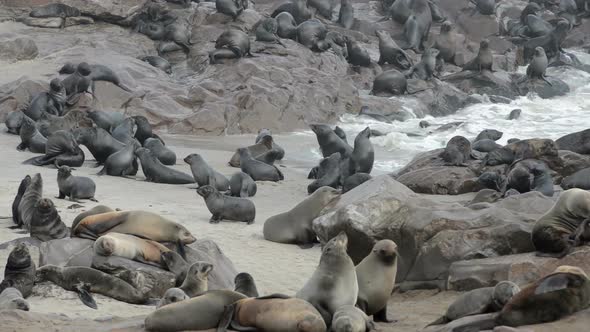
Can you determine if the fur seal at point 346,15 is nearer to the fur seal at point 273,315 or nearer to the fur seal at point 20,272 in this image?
the fur seal at point 20,272

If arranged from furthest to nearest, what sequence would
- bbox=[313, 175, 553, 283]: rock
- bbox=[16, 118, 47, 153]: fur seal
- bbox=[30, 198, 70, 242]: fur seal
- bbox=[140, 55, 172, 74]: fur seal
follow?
bbox=[140, 55, 172, 74]: fur seal
bbox=[16, 118, 47, 153]: fur seal
bbox=[30, 198, 70, 242]: fur seal
bbox=[313, 175, 553, 283]: rock

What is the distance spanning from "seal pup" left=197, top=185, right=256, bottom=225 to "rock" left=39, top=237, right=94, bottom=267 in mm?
3163

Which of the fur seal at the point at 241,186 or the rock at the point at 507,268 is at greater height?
the rock at the point at 507,268

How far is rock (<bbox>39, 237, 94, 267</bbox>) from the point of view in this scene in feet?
24.6

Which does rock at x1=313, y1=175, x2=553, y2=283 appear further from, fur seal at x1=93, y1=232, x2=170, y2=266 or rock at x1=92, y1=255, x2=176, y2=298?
rock at x1=92, y1=255, x2=176, y2=298

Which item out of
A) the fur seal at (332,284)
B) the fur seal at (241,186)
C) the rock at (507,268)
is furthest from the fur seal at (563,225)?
the fur seal at (241,186)

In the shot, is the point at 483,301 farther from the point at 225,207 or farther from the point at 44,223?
the point at 225,207

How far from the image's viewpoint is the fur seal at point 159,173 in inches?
536

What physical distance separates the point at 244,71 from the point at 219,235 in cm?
1071

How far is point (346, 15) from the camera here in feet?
90.5

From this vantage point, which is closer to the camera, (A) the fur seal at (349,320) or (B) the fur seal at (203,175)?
(A) the fur seal at (349,320)

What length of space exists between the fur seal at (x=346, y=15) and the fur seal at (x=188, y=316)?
73.2 feet

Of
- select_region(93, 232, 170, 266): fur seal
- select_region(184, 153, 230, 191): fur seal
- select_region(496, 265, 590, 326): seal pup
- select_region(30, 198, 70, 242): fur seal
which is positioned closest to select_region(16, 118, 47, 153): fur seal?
select_region(184, 153, 230, 191): fur seal

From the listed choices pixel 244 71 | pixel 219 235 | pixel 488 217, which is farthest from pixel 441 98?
pixel 488 217
